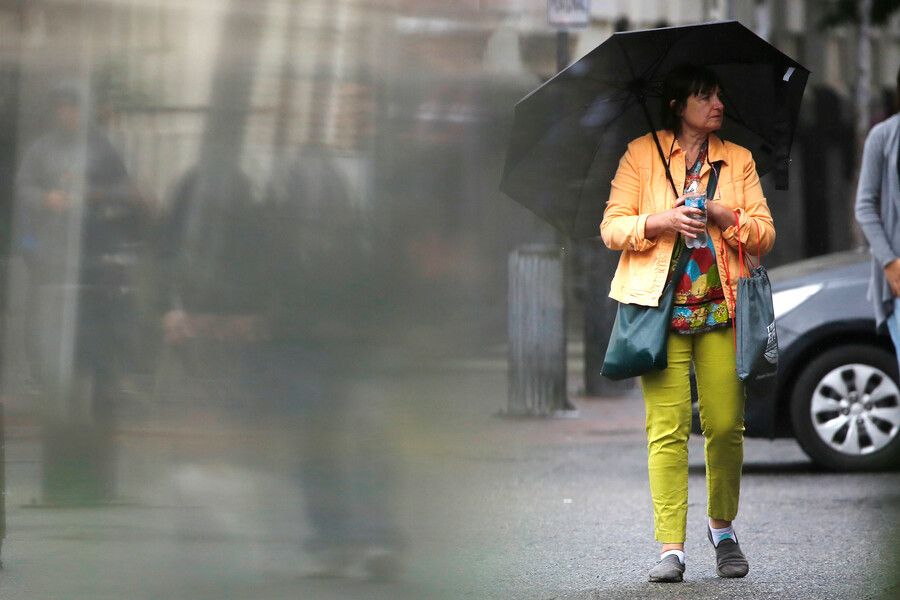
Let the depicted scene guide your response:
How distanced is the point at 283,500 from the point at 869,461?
4.88m

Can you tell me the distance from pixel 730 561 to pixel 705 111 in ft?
4.62

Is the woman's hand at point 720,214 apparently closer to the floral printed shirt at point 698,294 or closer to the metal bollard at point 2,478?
the floral printed shirt at point 698,294

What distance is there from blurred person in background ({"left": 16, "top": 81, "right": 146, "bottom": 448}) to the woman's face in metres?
2.26

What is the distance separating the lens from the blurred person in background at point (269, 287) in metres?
2.16

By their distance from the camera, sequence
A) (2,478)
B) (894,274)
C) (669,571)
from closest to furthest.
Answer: (2,478)
(669,571)
(894,274)

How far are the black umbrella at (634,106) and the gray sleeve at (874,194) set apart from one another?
904 mm

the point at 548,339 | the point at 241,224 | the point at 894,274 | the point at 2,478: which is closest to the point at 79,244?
the point at 241,224

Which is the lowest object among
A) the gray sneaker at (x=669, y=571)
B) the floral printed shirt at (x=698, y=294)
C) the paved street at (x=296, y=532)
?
the gray sneaker at (x=669, y=571)

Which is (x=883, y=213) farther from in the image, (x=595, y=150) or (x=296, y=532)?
(x=296, y=532)

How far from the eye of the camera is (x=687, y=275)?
4062 millimetres

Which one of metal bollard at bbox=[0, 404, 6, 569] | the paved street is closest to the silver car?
the paved street

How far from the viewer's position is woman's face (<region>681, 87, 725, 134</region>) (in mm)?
4023

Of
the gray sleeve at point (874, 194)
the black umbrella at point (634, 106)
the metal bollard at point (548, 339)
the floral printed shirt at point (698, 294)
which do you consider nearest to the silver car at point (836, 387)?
the gray sleeve at point (874, 194)

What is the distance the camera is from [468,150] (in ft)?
7.48
